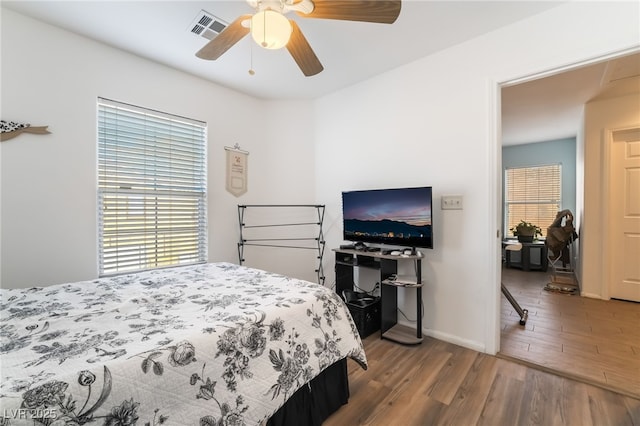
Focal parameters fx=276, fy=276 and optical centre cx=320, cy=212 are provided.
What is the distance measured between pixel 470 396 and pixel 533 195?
5.27 meters

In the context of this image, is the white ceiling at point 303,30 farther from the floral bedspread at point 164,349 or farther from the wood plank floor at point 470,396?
the wood plank floor at point 470,396

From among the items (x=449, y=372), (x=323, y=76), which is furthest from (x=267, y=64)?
(x=449, y=372)

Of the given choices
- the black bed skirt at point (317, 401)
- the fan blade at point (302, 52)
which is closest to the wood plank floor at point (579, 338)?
the black bed skirt at point (317, 401)

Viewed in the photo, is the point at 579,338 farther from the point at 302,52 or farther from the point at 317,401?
the point at 302,52

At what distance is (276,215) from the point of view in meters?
3.49

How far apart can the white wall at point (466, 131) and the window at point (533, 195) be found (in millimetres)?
4281

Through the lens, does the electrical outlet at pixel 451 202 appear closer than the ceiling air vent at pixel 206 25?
No

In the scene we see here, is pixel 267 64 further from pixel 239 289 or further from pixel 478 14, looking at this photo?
pixel 239 289

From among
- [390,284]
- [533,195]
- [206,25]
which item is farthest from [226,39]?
[533,195]

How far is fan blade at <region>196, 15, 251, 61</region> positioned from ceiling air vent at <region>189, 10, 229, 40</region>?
1.24 feet

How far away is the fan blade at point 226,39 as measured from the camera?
5.08 feet

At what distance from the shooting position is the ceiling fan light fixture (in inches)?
53.2

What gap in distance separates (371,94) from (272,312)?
8.30 ft

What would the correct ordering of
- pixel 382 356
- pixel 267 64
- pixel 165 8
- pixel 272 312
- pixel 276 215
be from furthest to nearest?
pixel 276 215
pixel 267 64
pixel 382 356
pixel 165 8
pixel 272 312
